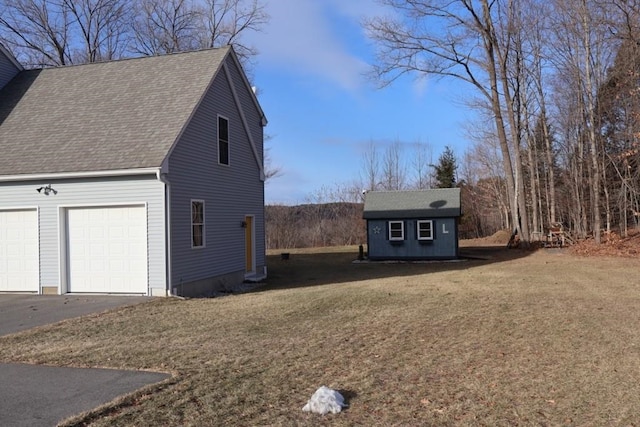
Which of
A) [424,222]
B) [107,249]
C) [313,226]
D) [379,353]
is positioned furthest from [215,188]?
[313,226]

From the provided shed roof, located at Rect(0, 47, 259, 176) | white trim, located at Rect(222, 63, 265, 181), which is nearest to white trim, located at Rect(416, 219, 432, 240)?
white trim, located at Rect(222, 63, 265, 181)

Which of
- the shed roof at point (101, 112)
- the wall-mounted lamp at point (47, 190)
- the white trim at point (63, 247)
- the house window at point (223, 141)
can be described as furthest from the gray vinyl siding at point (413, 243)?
the wall-mounted lamp at point (47, 190)

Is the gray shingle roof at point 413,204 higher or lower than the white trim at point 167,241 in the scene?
higher

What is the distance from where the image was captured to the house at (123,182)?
12734 mm

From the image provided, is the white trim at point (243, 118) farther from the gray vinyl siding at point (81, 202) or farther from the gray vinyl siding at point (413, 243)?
the gray vinyl siding at point (413, 243)

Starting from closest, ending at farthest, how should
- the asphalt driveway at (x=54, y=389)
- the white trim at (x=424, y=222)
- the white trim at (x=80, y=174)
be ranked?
the asphalt driveway at (x=54, y=389) < the white trim at (x=80, y=174) < the white trim at (x=424, y=222)

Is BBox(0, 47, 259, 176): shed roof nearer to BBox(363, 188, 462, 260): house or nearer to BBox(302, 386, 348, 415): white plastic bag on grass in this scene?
BBox(302, 386, 348, 415): white plastic bag on grass

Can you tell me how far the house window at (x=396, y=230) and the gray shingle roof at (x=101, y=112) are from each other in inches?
458

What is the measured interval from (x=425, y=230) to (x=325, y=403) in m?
19.7

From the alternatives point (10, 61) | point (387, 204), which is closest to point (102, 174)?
point (10, 61)

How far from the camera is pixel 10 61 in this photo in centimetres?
1714

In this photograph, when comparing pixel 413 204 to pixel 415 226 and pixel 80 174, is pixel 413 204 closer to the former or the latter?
pixel 415 226

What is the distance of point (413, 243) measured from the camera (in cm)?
2420

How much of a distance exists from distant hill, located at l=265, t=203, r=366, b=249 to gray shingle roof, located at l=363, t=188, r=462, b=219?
1161 cm
